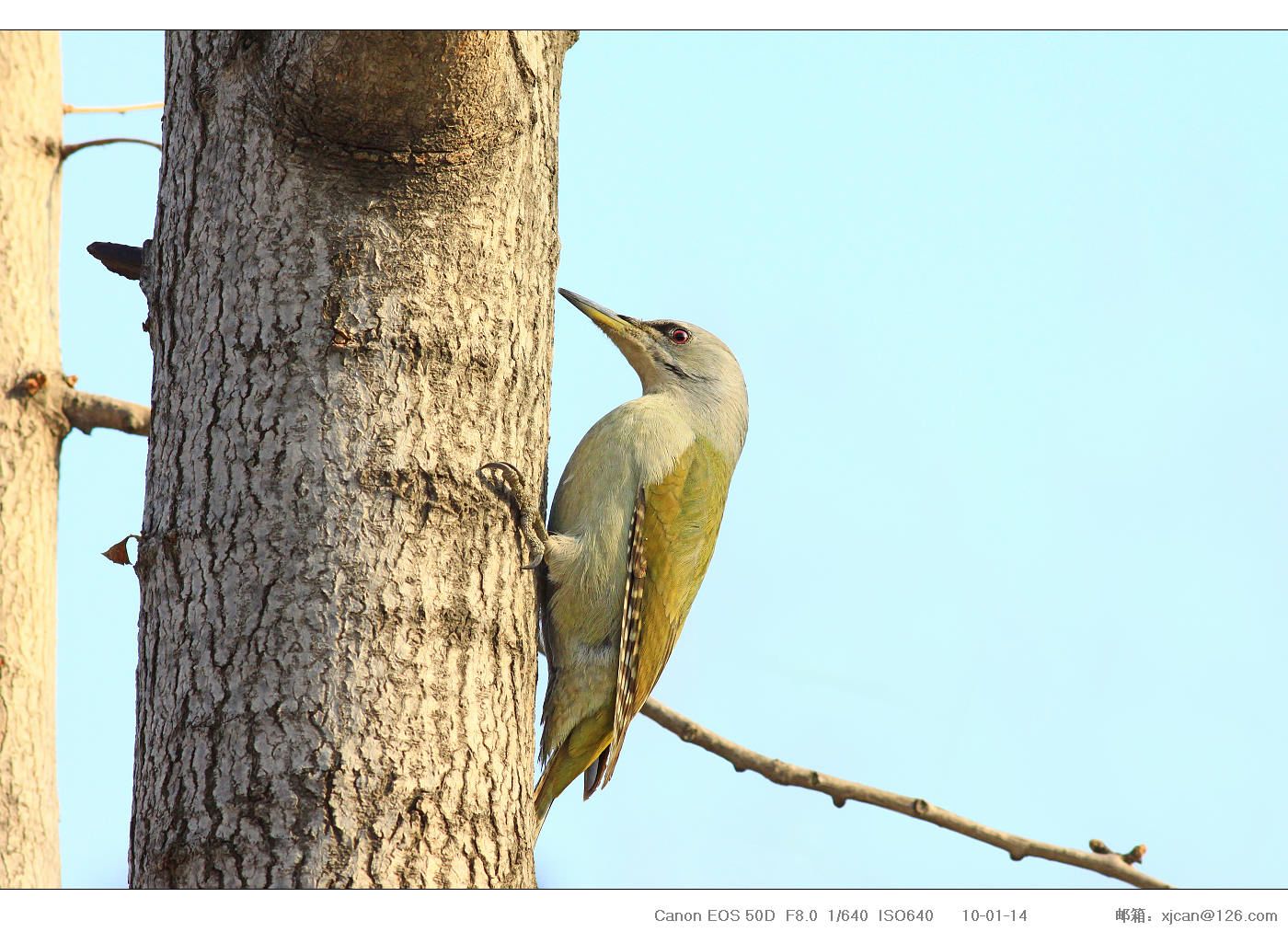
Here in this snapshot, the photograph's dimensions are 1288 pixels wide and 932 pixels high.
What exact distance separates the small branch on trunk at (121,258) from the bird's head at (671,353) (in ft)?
7.38

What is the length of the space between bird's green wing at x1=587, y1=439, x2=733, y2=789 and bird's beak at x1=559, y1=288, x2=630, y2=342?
0.69 meters

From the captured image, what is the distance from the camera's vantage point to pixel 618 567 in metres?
4.36

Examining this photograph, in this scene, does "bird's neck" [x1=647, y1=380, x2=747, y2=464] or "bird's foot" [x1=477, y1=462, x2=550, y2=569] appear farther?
"bird's neck" [x1=647, y1=380, x2=747, y2=464]

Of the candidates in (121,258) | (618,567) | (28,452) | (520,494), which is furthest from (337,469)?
(28,452)

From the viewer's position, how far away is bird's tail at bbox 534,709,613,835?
14.3 ft

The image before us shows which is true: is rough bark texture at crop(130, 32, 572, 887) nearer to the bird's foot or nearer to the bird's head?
the bird's foot

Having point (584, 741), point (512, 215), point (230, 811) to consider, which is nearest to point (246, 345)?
point (512, 215)

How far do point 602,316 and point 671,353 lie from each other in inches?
13.3

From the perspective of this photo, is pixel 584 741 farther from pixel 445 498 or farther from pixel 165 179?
pixel 165 179

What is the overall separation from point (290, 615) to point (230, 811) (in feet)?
1.35

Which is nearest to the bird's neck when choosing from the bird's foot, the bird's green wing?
the bird's green wing

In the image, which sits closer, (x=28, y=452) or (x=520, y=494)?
(x=520, y=494)

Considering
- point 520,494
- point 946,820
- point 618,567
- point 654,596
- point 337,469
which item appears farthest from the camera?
point 654,596

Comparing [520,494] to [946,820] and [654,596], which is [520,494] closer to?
[654,596]
